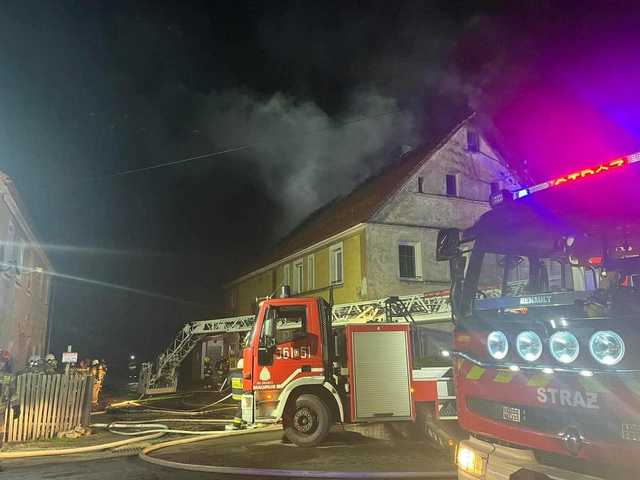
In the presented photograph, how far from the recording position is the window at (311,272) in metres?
19.3

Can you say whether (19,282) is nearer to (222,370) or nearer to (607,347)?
(222,370)

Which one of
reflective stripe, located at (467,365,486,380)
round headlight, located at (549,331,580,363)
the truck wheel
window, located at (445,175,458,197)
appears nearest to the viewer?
round headlight, located at (549,331,580,363)

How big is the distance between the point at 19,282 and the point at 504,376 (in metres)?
17.6

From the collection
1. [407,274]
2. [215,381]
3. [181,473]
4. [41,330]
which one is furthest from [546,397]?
[41,330]

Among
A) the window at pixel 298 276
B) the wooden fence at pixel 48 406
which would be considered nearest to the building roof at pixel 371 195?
the window at pixel 298 276

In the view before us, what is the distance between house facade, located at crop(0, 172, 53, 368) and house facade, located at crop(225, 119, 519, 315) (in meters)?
7.21

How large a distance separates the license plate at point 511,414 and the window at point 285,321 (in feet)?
16.9

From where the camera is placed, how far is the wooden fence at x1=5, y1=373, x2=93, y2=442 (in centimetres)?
888

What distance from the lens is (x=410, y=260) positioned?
16703 mm

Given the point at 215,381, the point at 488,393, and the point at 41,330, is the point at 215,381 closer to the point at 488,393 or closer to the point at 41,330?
the point at 41,330

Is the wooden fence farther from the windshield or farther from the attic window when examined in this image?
the attic window

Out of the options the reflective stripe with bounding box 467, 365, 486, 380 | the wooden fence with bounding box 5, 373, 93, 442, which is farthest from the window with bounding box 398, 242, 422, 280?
the reflective stripe with bounding box 467, 365, 486, 380

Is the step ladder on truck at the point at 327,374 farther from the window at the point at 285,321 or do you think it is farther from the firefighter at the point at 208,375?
the firefighter at the point at 208,375

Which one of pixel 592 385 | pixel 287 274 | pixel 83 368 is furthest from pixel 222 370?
pixel 592 385
